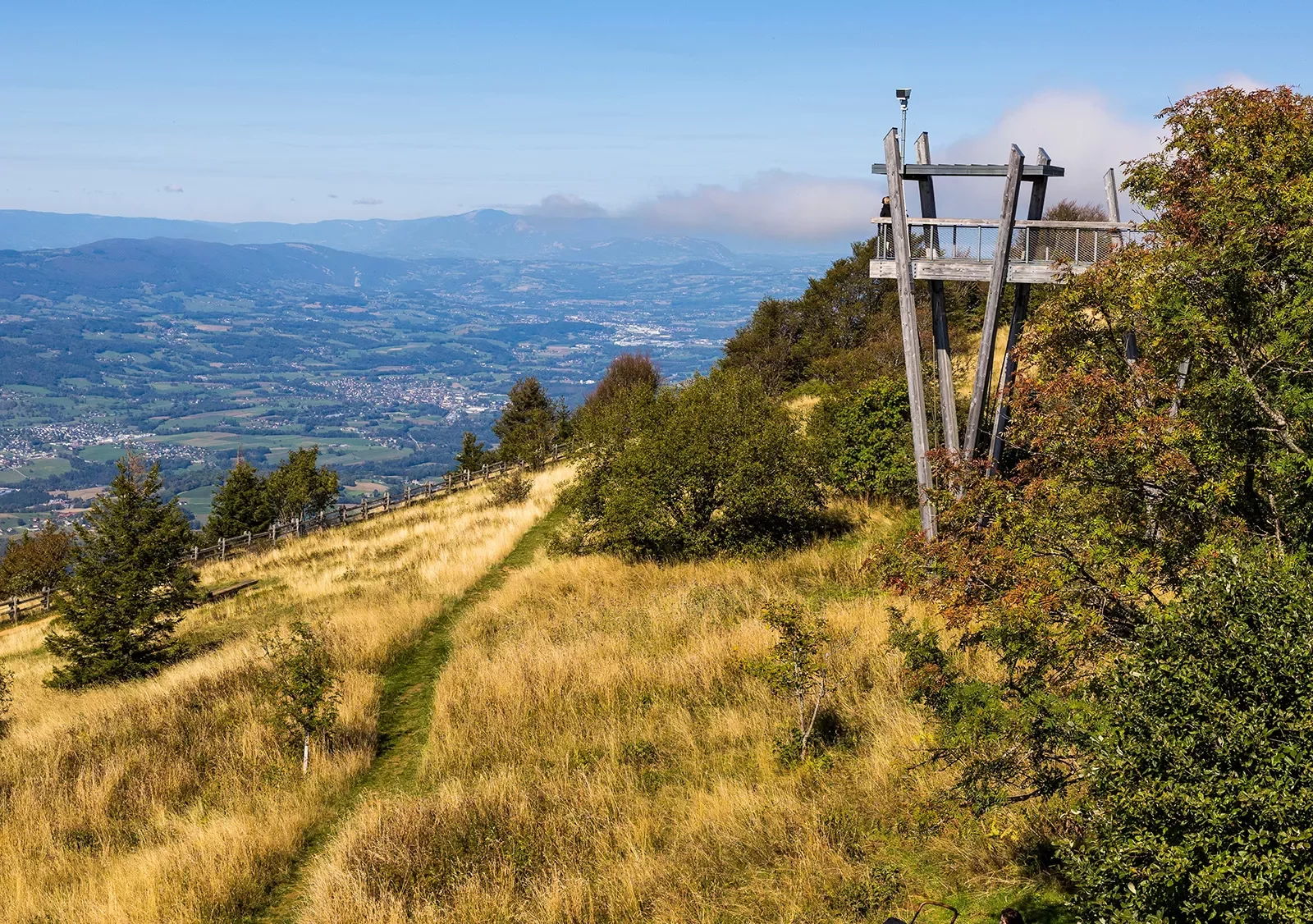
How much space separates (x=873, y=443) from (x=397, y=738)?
45.1 feet

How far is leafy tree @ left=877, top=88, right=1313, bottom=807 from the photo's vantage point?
583 centimetres

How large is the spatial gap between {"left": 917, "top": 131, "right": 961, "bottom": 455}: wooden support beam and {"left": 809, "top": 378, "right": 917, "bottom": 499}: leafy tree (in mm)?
5998

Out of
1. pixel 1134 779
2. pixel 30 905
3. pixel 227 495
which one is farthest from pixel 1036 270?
pixel 227 495

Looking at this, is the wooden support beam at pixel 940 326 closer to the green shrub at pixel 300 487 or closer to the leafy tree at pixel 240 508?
the green shrub at pixel 300 487

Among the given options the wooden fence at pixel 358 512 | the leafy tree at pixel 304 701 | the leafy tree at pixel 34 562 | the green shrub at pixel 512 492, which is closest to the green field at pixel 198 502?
the leafy tree at pixel 34 562

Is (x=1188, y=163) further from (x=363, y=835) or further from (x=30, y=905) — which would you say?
(x=30, y=905)

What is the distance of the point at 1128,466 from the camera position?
686cm

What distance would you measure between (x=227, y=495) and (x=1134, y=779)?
5116 cm

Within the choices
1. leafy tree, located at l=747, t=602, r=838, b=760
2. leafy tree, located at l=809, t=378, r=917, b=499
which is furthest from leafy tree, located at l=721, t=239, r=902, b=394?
leafy tree, located at l=747, t=602, r=838, b=760

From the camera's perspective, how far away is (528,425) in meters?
59.2

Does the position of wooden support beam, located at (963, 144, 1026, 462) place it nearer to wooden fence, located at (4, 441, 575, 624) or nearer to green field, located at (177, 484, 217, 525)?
wooden fence, located at (4, 441, 575, 624)

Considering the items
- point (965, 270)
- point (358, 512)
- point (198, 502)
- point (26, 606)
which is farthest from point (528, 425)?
point (198, 502)

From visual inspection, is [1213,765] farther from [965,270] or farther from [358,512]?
[358,512]

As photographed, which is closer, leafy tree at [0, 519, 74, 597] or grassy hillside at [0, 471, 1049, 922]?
grassy hillside at [0, 471, 1049, 922]
